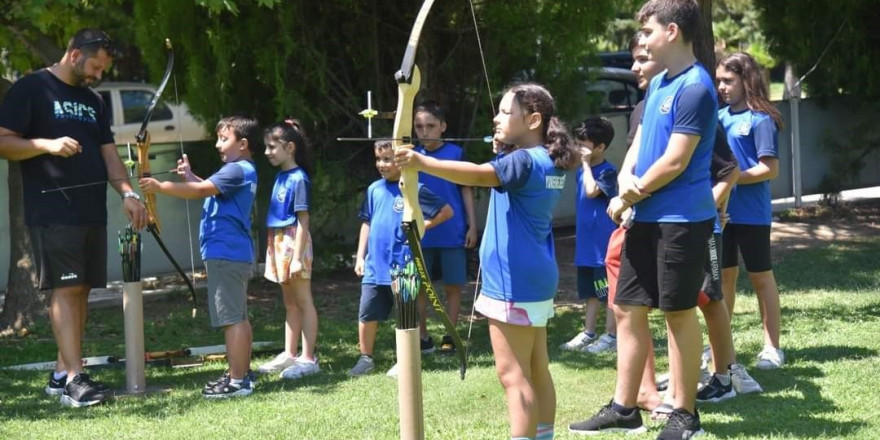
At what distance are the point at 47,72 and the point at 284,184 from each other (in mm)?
1504

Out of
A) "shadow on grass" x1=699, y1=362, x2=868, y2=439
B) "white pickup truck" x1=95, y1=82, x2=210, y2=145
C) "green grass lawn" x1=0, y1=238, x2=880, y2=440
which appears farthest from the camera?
"white pickup truck" x1=95, y1=82, x2=210, y2=145

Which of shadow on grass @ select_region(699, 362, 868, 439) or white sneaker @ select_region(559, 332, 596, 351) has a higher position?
white sneaker @ select_region(559, 332, 596, 351)

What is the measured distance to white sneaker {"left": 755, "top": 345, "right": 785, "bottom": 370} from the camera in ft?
21.0

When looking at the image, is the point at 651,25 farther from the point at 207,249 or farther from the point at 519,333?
the point at 207,249

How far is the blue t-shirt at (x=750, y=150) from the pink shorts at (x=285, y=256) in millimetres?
2508

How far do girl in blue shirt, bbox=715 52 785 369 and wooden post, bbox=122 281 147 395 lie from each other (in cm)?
323

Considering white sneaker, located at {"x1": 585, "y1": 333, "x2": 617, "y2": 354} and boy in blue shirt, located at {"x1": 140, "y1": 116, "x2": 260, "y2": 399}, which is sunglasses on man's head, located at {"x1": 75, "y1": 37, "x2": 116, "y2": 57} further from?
white sneaker, located at {"x1": 585, "y1": 333, "x2": 617, "y2": 354}

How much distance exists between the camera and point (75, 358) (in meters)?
6.36

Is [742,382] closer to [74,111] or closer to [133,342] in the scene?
[133,342]

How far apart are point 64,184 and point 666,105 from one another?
3.38 metres

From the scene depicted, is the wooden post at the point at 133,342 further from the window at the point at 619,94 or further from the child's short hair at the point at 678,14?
the window at the point at 619,94

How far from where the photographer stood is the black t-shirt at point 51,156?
20.9 feet


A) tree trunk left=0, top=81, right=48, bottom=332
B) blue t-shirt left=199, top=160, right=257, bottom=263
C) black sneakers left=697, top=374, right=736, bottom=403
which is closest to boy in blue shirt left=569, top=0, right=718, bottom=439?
black sneakers left=697, top=374, right=736, bottom=403

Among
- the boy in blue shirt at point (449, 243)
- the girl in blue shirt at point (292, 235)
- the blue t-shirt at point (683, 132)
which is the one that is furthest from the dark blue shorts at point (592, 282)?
the blue t-shirt at point (683, 132)
